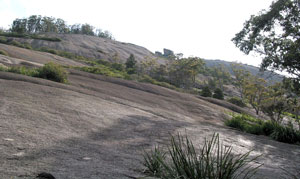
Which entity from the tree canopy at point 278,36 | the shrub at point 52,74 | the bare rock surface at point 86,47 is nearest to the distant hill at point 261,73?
the tree canopy at point 278,36

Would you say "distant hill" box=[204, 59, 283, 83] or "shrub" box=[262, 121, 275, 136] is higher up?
"distant hill" box=[204, 59, 283, 83]

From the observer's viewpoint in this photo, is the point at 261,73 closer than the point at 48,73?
No

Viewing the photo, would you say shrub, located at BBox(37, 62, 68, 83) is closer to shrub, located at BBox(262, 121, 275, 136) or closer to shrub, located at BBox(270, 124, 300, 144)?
shrub, located at BBox(262, 121, 275, 136)

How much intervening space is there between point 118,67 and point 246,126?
4411 cm

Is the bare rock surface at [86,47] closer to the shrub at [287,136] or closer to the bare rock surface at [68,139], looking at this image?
the shrub at [287,136]

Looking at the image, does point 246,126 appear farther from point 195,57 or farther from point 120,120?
point 195,57

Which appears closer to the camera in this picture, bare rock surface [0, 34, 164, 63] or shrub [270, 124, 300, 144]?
shrub [270, 124, 300, 144]

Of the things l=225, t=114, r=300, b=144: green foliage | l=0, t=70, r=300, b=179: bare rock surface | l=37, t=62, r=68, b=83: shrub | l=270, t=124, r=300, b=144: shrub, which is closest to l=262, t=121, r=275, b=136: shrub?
l=225, t=114, r=300, b=144: green foliage

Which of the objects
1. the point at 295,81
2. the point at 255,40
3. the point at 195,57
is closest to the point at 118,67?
the point at 195,57

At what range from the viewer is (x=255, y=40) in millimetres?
19062

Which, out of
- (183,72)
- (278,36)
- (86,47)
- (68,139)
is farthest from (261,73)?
(86,47)

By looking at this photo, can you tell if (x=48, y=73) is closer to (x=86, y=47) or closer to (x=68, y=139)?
(x=68, y=139)

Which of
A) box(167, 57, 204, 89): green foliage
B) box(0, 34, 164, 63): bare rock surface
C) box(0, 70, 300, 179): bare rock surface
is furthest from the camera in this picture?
box(0, 34, 164, 63): bare rock surface

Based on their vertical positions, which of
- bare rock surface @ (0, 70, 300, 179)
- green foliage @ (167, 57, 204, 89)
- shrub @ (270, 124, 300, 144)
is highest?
green foliage @ (167, 57, 204, 89)
